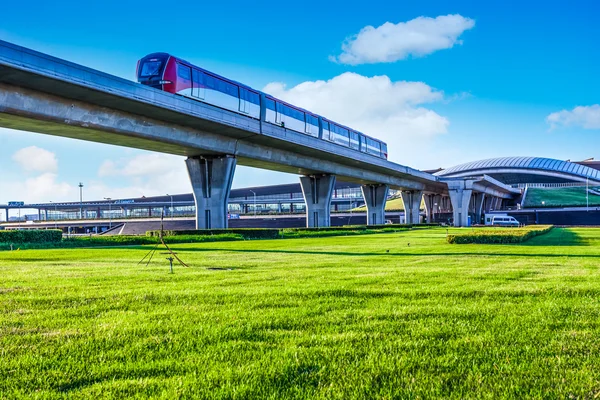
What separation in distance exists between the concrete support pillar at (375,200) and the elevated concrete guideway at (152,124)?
63.6 feet

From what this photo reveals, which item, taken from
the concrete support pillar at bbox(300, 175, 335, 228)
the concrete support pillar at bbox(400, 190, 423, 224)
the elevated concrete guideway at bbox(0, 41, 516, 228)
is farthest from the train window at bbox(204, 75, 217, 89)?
the concrete support pillar at bbox(400, 190, 423, 224)

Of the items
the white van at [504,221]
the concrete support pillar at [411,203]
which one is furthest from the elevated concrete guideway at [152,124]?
the concrete support pillar at [411,203]

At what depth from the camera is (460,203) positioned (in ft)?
289

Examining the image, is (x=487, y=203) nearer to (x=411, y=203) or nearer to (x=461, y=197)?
(x=461, y=197)

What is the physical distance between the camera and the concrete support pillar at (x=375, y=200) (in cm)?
7744

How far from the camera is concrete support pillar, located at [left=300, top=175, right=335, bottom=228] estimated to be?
61750mm

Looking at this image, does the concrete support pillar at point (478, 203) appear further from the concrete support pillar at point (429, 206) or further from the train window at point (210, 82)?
the train window at point (210, 82)

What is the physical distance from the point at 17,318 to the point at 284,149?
145 ft

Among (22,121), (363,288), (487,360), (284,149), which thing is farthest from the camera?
(284,149)

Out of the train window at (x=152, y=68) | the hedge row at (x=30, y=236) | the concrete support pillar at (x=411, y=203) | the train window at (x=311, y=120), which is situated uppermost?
the train window at (x=152, y=68)

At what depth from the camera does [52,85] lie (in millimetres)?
27406

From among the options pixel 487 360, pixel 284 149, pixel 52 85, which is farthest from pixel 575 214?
pixel 487 360

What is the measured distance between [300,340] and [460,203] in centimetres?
8685

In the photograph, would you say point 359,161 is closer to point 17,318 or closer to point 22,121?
point 22,121
